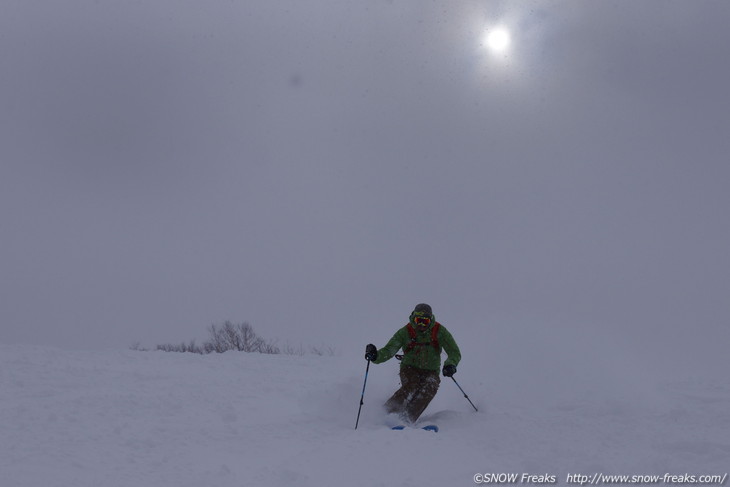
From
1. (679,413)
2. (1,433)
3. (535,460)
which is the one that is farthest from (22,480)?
(679,413)

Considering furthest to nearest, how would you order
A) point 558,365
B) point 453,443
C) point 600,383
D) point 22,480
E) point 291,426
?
1. point 558,365
2. point 600,383
3. point 291,426
4. point 453,443
5. point 22,480

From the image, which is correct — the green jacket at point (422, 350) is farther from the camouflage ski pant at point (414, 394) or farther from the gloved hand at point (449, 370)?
the gloved hand at point (449, 370)

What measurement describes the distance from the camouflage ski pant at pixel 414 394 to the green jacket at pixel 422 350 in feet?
0.45

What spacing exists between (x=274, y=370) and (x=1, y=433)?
6688 mm

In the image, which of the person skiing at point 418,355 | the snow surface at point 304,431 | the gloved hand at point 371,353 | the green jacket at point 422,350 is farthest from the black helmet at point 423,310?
the snow surface at point 304,431

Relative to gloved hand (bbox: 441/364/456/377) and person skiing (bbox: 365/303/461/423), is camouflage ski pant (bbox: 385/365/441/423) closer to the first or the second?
person skiing (bbox: 365/303/461/423)

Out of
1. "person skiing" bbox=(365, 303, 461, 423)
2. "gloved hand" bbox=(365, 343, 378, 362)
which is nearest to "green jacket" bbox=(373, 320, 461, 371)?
"person skiing" bbox=(365, 303, 461, 423)

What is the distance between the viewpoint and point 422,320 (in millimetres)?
9297

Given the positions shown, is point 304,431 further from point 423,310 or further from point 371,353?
point 423,310

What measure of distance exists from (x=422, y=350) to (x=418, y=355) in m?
0.11

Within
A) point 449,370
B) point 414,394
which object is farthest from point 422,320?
point 414,394

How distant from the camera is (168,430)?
7.04 meters

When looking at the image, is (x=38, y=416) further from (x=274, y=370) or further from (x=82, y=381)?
(x=274, y=370)

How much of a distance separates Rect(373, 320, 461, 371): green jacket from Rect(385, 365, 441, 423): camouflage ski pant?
5.4 inches
